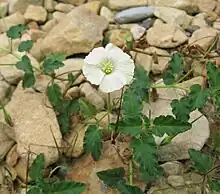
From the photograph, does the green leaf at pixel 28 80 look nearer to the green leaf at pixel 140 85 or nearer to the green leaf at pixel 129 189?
the green leaf at pixel 140 85

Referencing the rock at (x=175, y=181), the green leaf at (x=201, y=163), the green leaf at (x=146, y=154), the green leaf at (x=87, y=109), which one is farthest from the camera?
the green leaf at (x=87, y=109)

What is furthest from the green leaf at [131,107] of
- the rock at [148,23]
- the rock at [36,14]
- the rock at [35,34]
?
the rock at [36,14]

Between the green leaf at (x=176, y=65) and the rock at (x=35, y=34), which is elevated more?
the green leaf at (x=176, y=65)

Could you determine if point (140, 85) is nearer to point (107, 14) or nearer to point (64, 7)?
point (107, 14)

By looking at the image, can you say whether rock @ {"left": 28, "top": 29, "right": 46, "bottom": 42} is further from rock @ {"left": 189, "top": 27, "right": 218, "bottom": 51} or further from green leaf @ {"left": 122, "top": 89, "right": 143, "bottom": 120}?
green leaf @ {"left": 122, "top": 89, "right": 143, "bottom": 120}

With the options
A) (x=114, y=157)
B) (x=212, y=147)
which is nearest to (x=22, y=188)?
(x=114, y=157)

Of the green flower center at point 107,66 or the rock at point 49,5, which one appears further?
the rock at point 49,5
